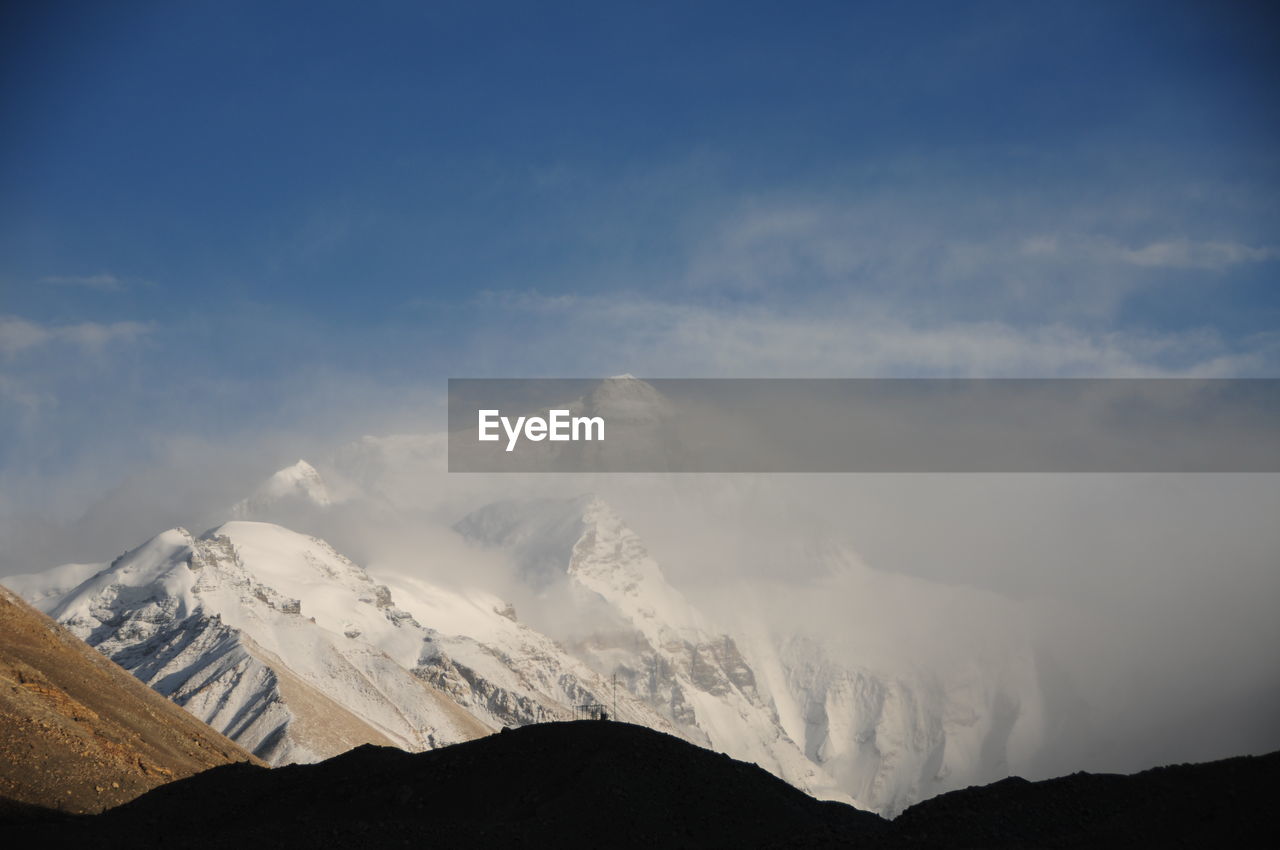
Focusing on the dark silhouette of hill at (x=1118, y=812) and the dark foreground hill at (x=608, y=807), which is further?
the dark foreground hill at (x=608, y=807)

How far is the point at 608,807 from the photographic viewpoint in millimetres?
46469

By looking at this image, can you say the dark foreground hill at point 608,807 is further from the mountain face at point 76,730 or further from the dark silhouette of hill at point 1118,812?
the mountain face at point 76,730

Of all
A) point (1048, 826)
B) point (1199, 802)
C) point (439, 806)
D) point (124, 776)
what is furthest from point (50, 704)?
point (1199, 802)

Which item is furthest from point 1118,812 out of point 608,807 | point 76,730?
point 76,730

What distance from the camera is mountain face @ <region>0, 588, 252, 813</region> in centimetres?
5806

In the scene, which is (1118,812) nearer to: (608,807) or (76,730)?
(608,807)

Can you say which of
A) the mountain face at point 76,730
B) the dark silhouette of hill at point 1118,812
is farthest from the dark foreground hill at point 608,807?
the mountain face at point 76,730

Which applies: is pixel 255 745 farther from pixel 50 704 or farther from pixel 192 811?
pixel 192 811

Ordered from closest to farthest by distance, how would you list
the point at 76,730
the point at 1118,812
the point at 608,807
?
the point at 1118,812
the point at 608,807
the point at 76,730

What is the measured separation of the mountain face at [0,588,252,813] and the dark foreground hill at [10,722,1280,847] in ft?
18.6

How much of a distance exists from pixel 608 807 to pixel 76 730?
113ft

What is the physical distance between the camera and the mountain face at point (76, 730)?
190 feet

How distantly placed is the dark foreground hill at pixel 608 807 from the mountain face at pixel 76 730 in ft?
18.6

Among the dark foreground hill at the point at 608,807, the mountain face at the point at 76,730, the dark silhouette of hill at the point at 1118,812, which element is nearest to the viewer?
the dark silhouette of hill at the point at 1118,812
